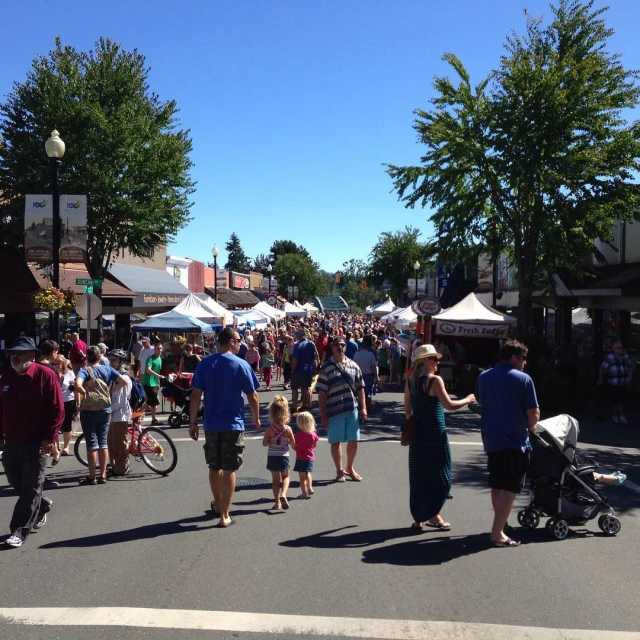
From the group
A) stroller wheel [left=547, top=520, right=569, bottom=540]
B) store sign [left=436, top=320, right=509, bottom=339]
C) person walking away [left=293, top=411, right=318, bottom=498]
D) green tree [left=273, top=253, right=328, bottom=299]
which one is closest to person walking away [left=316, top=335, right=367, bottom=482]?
person walking away [left=293, top=411, right=318, bottom=498]

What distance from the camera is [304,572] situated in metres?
5.56

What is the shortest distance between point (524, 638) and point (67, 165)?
23.5 m

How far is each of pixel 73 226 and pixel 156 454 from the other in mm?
9928

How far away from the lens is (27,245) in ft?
57.4

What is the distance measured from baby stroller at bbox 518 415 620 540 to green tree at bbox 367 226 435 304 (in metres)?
50.1

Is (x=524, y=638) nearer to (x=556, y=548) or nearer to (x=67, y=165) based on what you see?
(x=556, y=548)

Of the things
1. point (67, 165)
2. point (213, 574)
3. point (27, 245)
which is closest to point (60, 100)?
point (67, 165)

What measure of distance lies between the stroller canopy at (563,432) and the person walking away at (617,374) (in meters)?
8.04

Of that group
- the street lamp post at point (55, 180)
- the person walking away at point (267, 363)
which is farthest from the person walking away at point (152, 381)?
the person walking away at point (267, 363)

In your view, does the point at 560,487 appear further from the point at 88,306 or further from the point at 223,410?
the point at 88,306

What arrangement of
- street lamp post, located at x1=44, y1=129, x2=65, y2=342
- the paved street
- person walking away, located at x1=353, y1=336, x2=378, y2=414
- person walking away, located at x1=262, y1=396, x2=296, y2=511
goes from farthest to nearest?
street lamp post, located at x1=44, y1=129, x2=65, y2=342 → person walking away, located at x1=353, y1=336, x2=378, y2=414 → person walking away, located at x1=262, y1=396, x2=296, y2=511 → the paved street

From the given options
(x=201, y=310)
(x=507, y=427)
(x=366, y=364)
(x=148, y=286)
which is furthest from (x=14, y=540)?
(x=148, y=286)

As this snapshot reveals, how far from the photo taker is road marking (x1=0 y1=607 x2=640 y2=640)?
4.44 metres

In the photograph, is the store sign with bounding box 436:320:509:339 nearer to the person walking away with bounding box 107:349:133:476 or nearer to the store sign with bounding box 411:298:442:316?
the store sign with bounding box 411:298:442:316
